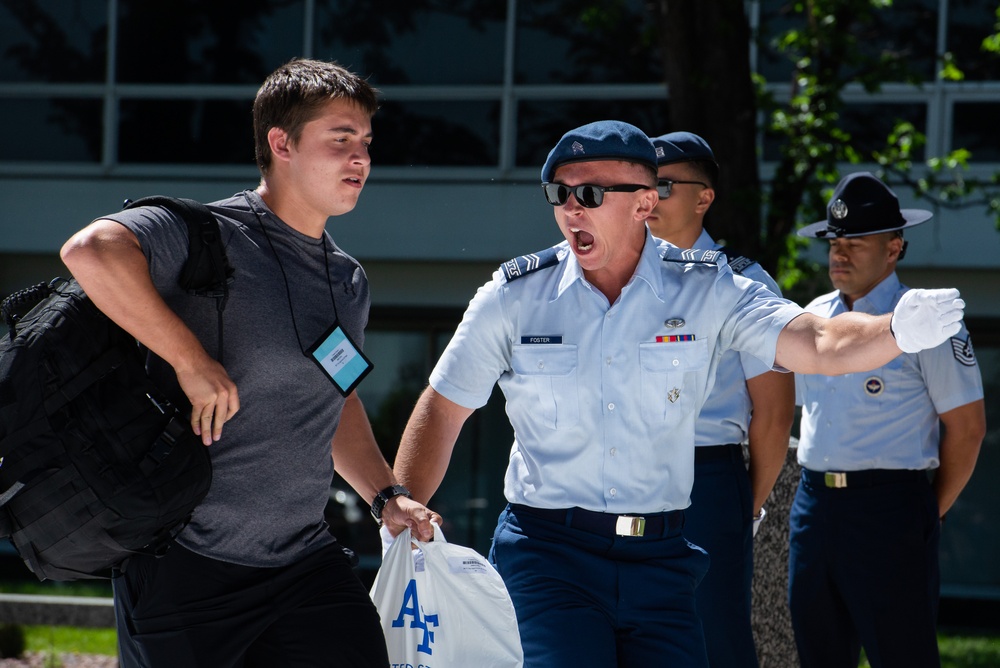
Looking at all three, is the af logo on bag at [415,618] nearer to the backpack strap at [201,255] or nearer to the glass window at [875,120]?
the backpack strap at [201,255]

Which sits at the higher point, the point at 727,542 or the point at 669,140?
the point at 669,140

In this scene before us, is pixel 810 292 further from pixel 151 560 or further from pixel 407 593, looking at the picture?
pixel 151 560

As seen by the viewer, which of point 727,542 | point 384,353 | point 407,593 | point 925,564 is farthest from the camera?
point 384,353

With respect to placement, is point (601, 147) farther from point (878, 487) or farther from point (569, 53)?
point (569, 53)

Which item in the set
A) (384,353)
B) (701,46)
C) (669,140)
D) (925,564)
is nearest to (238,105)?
(384,353)

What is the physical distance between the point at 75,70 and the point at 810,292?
7.90 metres

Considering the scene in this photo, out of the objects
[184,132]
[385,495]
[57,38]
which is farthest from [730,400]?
[57,38]

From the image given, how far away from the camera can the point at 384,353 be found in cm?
1189

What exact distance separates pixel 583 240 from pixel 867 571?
2035 millimetres

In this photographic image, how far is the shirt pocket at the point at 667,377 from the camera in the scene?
3256mm

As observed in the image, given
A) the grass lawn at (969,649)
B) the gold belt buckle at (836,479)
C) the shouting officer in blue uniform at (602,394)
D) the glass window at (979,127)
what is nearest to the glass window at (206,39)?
the glass window at (979,127)

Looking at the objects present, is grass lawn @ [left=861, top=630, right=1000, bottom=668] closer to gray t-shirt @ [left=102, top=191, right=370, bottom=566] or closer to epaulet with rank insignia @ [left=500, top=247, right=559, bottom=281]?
epaulet with rank insignia @ [left=500, top=247, right=559, bottom=281]

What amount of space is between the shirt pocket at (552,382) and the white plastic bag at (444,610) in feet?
1.34

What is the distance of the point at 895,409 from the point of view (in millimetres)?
4715
